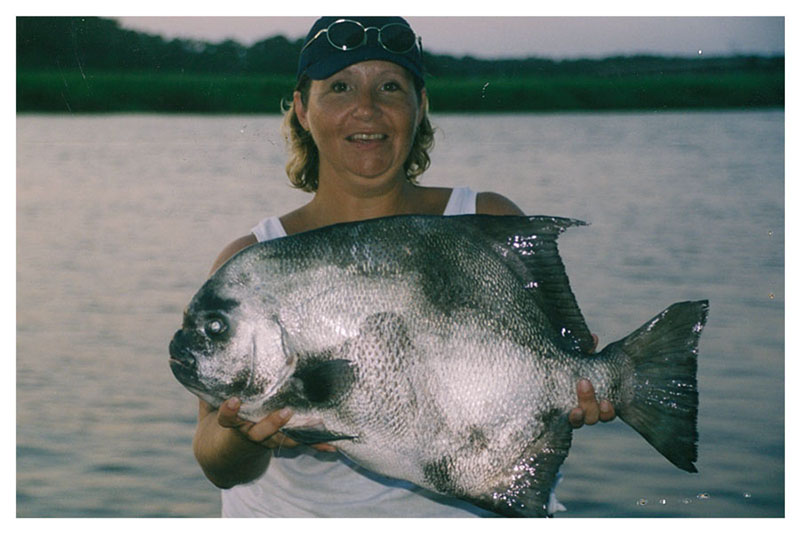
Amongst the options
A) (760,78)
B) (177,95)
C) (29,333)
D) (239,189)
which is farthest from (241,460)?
(239,189)

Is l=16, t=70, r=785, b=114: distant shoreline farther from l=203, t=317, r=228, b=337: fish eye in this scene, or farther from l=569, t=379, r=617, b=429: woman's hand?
l=569, t=379, r=617, b=429: woman's hand

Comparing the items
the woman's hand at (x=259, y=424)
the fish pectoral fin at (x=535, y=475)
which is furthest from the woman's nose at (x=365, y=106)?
the fish pectoral fin at (x=535, y=475)

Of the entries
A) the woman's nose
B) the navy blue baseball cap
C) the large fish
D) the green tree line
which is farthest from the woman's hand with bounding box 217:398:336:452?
the green tree line

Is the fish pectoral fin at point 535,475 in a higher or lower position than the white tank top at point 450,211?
lower

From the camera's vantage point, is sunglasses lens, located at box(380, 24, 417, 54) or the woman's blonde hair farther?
the woman's blonde hair

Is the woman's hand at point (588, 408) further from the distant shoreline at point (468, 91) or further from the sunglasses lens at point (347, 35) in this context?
the distant shoreline at point (468, 91)

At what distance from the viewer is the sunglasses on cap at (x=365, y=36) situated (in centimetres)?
306

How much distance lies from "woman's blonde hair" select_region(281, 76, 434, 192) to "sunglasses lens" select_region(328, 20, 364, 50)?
1.52 feet

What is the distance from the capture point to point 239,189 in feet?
31.0

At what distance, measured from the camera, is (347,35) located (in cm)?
307

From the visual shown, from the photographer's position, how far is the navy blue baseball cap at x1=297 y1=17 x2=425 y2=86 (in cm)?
305

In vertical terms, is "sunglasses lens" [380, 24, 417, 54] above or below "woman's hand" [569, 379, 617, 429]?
above

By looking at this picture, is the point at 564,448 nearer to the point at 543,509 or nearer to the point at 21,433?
the point at 543,509

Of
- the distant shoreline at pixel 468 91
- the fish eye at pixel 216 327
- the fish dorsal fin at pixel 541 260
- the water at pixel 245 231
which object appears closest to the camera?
the fish eye at pixel 216 327
